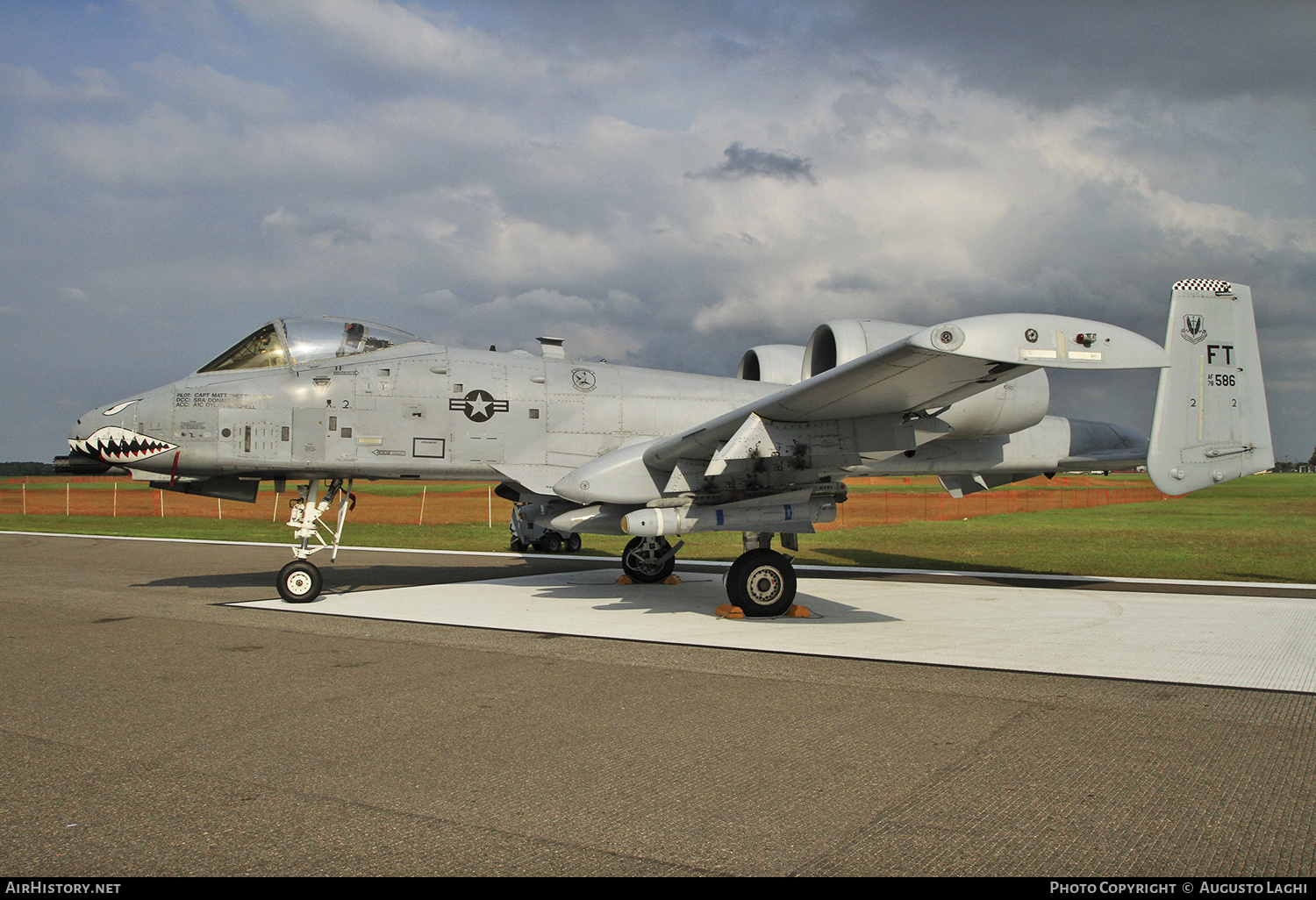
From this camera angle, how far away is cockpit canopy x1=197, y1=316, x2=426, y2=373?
11.1 meters

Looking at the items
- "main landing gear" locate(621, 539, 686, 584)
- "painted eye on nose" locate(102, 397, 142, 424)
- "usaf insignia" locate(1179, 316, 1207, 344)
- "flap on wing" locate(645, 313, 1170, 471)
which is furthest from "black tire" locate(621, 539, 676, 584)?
"usaf insignia" locate(1179, 316, 1207, 344)

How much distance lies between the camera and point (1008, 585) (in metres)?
13.7

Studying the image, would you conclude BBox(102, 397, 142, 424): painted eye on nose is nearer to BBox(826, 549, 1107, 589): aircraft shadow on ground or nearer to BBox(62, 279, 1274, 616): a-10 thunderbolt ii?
BBox(62, 279, 1274, 616): a-10 thunderbolt ii

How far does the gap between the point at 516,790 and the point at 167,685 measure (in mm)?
3826

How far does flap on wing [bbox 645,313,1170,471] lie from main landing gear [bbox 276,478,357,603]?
4934 mm

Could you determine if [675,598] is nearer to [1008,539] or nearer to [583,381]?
[583,381]

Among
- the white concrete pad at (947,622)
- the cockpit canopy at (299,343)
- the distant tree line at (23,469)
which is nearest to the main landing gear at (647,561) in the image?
the white concrete pad at (947,622)

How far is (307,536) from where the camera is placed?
37.4 feet

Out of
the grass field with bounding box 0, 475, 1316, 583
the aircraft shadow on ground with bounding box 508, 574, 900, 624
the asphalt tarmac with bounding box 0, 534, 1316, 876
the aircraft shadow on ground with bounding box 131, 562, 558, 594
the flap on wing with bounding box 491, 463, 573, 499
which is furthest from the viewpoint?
the grass field with bounding box 0, 475, 1316, 583

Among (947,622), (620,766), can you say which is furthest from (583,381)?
(620,766)

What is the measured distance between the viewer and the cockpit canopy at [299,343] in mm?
11125

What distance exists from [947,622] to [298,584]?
8474 mm

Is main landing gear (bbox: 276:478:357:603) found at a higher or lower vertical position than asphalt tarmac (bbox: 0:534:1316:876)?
higher

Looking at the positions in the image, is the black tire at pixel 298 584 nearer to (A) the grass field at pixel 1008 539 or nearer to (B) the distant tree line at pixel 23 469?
(A) the grass field at pixel 1008 539
